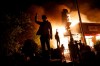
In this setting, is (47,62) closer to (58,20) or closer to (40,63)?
(40,63)

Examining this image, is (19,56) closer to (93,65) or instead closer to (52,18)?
(93,65)

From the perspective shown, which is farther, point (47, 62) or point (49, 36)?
point (49, 36)

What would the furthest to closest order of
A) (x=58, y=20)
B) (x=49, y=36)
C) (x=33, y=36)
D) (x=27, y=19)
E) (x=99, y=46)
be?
(x=58, y=20)
(x=33, y=36)
(x=27, y=19)
(x=99, y=46)
(x=49, y=36)

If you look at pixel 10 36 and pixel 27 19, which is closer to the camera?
pixel 10 36

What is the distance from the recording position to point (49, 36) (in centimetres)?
1039

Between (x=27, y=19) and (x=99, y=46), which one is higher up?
(x=27, y=19)

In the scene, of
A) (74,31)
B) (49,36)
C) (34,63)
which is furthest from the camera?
(74,31)

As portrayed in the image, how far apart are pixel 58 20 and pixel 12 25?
1733 cm

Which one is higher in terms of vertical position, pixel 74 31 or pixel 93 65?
pixel 74 31

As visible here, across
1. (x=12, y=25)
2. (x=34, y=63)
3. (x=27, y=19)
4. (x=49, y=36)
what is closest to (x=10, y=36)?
(x=12, y=25)

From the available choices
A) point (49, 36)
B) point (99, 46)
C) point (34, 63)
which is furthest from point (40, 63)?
point (99, 46)

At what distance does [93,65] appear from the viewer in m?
9.04

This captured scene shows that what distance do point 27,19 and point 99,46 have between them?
489 inches

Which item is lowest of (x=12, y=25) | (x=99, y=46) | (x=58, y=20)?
(x=99, y=46)
